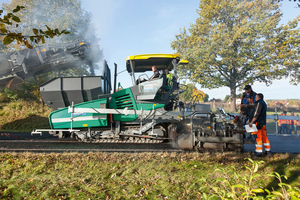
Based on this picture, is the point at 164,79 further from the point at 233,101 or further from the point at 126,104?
the point at 233,101

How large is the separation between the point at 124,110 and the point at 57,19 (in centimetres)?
1477

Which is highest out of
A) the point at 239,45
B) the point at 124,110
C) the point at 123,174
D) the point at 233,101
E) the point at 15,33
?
the point at 239,45

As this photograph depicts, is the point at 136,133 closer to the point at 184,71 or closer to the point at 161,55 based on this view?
the point at 161,55

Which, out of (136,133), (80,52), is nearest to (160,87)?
(136,133)

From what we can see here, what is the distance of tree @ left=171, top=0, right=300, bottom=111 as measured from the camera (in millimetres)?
15195

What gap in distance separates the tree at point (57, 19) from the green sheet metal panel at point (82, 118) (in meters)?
7.67

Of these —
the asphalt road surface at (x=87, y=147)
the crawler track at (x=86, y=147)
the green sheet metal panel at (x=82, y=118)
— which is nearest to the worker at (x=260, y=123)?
the asphalt road surface at (x=87, y=147)

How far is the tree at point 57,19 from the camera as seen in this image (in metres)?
14.8

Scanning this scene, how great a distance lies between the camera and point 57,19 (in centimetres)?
1596

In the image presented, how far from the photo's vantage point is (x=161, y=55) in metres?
6.18

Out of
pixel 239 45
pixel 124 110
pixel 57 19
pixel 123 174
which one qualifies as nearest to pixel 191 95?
pixel 239 45

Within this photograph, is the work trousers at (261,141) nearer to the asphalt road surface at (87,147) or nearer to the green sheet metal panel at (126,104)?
the asphalt road surface at (87,147)

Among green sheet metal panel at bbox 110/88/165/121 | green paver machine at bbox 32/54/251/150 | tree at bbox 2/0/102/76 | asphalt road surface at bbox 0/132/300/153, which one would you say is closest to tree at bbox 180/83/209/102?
green paver machine at bbox 32/54/251/150

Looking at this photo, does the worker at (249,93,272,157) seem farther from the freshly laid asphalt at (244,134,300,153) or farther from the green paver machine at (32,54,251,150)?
the freshly laid asphalt at (244,134,300,153)
